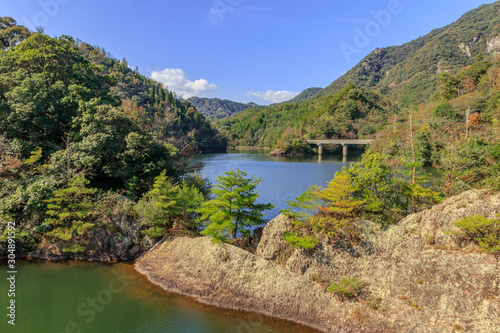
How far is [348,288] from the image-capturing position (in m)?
10.1

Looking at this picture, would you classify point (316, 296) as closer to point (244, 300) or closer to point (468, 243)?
point (244, 300)

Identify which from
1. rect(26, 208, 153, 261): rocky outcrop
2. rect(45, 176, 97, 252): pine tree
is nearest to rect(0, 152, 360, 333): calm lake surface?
rect(26, 208, 153, 261): rocky outcrop

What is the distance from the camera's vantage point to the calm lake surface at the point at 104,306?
9.88 m

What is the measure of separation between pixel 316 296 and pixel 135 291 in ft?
27.0

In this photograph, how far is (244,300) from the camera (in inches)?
432

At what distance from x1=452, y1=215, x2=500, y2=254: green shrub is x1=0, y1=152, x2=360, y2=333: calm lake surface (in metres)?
6.92

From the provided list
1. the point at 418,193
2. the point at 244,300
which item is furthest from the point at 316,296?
the point at 418,193

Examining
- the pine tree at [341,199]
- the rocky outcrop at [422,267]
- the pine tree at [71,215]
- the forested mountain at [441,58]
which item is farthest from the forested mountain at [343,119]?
the rocky outcrop at [422,267]

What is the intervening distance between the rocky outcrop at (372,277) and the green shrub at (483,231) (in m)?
0.37

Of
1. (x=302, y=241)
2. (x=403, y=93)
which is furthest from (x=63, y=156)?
(x=403, y=93)

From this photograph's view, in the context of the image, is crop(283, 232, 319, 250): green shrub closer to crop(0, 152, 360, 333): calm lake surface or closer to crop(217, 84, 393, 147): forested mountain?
crop(0, 152, 360, 333): calm lake surface

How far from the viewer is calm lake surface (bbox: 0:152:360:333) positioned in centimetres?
988

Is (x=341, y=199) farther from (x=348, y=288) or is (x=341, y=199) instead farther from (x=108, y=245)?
(x=108, y=245)

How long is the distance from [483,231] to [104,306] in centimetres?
1525
